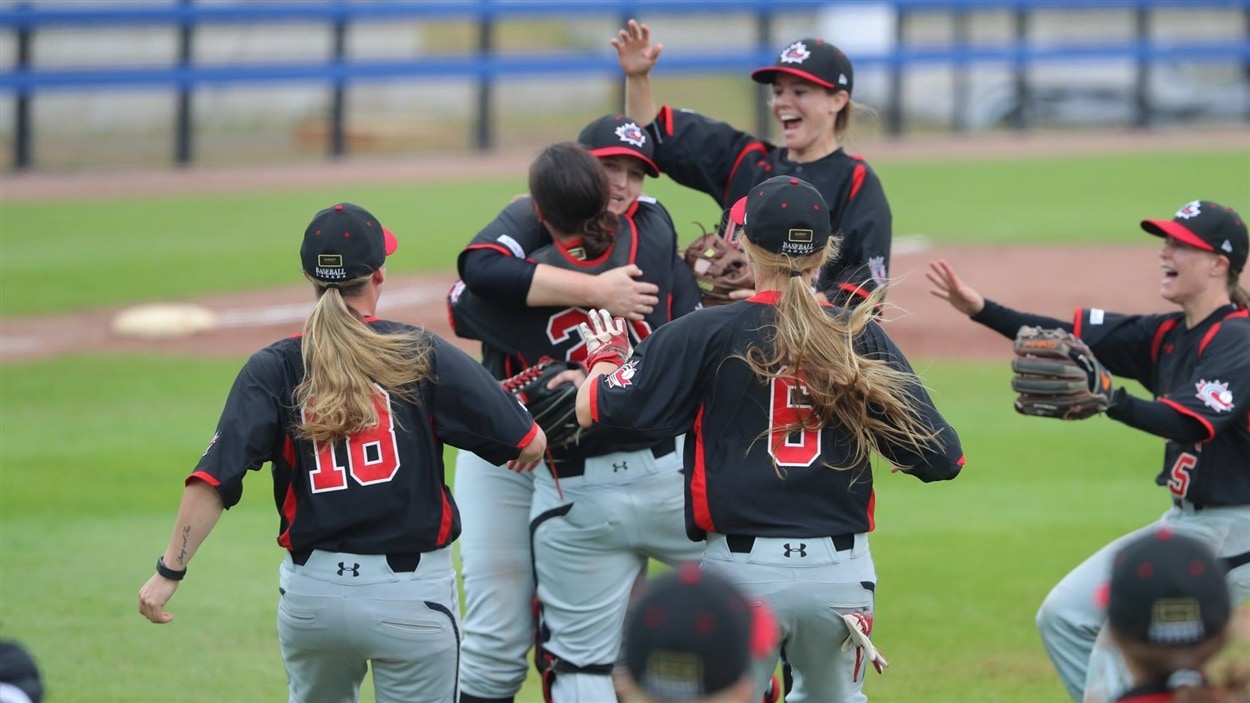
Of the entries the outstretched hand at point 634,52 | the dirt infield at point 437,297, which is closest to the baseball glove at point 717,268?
the outstretched hand at point 634,52

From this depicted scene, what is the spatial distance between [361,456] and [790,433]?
107 cm

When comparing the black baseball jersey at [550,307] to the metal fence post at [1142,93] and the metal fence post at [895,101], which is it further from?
the metal fence post at [1142,93]

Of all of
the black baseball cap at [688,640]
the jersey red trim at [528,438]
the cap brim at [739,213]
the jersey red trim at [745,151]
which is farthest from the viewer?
the jersey red trim at [745,151]

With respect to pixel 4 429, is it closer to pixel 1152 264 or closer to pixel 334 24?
pixel 1152 264

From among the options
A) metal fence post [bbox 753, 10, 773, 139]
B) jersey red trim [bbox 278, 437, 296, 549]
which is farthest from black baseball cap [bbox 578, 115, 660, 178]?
metal fence post [bbox 753, 10, 773, 139]

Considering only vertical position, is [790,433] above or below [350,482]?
above

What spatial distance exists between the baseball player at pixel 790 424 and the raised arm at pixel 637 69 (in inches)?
62.4

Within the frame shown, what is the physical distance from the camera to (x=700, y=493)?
359cm

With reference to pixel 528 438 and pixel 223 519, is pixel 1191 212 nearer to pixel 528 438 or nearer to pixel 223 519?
pixel 528 438

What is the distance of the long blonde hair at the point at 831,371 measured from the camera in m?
3.51

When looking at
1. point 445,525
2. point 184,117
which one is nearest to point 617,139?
point 445,525

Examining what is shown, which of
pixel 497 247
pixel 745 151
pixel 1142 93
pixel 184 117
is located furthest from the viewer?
pixel 1142 93

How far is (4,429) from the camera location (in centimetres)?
877

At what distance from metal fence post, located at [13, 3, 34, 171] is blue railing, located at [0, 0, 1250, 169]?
12mm
